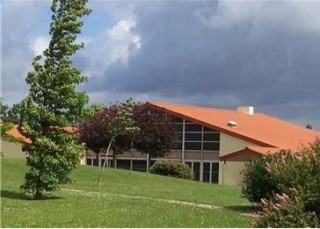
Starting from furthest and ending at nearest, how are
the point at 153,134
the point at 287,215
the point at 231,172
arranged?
the point at 153,134 < the point at 231,172 < the point at 287,215

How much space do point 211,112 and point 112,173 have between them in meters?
22.4

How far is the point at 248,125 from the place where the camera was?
55875 millimetres

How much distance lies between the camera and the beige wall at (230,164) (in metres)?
48.0

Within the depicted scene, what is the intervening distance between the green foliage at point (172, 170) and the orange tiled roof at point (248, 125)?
6291 millimetres

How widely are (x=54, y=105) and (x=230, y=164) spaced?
29.4 metres

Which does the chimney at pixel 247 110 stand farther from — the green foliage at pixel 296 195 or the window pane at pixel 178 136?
the green foliage at pixel 296 195


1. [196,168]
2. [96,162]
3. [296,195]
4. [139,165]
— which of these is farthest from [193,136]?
[296,195]

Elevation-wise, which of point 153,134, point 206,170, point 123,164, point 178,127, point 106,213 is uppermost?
point 178,127

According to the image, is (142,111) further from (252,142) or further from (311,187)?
(311,187)

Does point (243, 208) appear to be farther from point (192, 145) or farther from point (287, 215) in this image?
point (192, 145)

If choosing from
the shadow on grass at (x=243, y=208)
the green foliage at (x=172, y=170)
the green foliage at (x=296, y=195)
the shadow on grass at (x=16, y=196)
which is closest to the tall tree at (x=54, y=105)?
the shadow on grass at (x=16, y=196)

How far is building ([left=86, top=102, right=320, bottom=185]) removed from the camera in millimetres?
48906

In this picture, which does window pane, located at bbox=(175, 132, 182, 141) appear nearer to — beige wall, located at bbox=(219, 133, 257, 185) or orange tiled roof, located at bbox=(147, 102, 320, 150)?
orange tiled roof, located at bbox=(147, 102, 320, 150)

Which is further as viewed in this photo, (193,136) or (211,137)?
(193,136)
